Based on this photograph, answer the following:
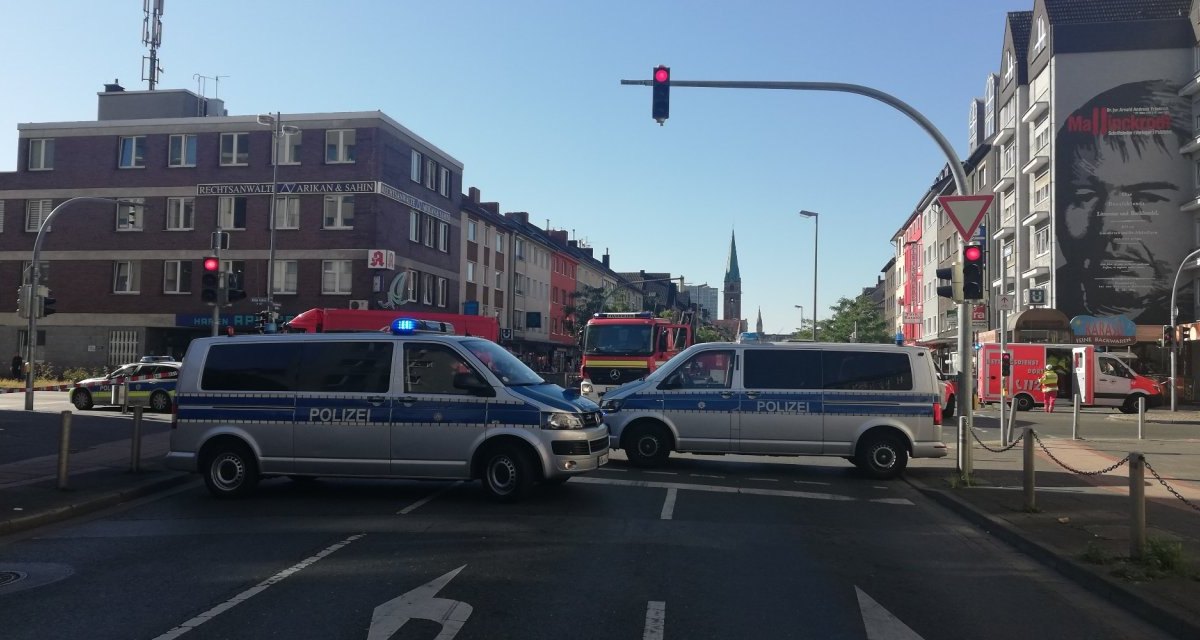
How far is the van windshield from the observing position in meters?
10.4

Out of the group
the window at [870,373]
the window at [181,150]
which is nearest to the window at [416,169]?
the window at [181,150]

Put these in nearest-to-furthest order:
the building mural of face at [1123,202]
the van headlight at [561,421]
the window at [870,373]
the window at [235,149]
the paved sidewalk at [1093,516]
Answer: the paved sidewalk at [1093,516] → the van headlight at [561,421] → the window at [870,373] → the building mural of face at [1123,202] → the window at [235,149]

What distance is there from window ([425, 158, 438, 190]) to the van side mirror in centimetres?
4162

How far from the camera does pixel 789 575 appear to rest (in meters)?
7.07

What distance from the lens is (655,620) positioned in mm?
5754

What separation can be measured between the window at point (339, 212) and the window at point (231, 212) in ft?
13.9

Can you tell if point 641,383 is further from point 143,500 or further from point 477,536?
point 143,500

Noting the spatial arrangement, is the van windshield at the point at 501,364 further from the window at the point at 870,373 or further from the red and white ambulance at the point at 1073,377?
the red and white ambulance at the point at 1073,377

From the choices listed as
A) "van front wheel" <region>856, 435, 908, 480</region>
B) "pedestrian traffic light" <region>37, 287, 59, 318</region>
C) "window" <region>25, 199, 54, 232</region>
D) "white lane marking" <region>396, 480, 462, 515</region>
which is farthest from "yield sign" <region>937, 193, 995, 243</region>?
"window" <region>25, 199, 54, 232</region>

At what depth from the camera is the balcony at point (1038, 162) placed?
4569cm

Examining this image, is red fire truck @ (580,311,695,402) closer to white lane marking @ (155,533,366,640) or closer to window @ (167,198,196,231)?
white lane marking @ (155,533,366,640)

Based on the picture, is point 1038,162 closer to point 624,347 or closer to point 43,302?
point 624,347

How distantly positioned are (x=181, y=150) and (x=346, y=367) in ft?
134

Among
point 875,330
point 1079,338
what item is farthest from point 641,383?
point 875,330
